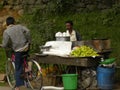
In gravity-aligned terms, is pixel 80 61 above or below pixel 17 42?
below

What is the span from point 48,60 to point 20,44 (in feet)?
3.90

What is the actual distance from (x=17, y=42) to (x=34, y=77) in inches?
47.0

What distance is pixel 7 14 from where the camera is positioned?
19.2 meters

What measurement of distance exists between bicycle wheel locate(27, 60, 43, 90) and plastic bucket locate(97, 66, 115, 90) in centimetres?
163

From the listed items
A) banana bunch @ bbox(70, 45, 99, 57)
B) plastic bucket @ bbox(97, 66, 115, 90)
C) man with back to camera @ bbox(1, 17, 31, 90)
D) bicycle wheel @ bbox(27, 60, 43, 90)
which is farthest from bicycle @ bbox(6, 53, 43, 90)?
plastic bucket @ bbox(97, 66, 115, 90)

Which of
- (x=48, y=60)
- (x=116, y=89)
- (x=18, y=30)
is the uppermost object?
(x=18, y=30)

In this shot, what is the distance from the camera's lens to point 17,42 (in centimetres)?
1183

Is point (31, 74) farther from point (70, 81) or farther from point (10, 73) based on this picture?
point (70, 81)

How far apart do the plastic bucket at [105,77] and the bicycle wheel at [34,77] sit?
163cm

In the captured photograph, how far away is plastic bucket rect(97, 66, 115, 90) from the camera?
12102mm

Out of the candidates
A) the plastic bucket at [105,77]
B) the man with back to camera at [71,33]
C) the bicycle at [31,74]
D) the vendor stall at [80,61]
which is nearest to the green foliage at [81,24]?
the man with back to camera at [71,33]

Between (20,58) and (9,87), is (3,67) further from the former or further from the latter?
(20,58)

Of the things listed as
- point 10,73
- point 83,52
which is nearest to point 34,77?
point 10,73

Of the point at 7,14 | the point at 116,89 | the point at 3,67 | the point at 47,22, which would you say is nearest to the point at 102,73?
the point at 116,89
